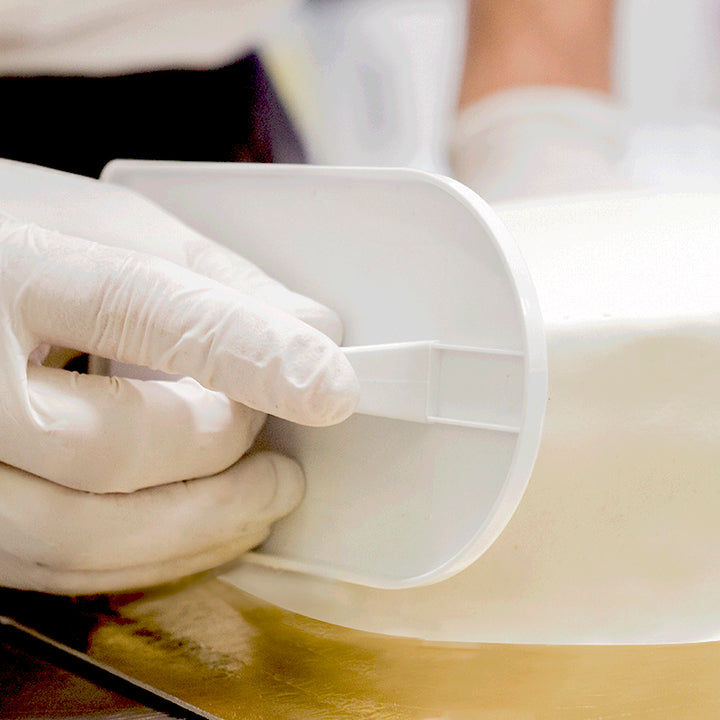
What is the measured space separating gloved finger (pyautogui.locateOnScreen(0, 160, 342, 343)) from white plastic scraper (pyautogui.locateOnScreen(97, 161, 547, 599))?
0.03 metres

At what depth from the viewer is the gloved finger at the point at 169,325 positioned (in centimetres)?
41

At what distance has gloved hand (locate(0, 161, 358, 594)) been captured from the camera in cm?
42

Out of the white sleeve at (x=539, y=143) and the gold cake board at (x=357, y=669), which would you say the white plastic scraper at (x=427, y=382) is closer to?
the gold cake board at (x=357, y=669)

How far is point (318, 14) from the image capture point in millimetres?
907

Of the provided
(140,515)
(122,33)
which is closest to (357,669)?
(140,515)

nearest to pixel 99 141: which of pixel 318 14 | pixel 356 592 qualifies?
pixel 318 14

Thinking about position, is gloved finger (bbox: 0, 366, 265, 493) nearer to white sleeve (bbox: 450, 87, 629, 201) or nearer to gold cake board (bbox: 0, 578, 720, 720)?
gold cake board (bbox: 0, 578, 720, 720)

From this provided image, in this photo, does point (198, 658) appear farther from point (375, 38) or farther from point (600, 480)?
point (375, 38)

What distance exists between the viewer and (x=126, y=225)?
1.71ft

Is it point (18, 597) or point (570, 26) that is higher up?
point (570, 26)

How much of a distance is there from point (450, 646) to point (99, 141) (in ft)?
1.75

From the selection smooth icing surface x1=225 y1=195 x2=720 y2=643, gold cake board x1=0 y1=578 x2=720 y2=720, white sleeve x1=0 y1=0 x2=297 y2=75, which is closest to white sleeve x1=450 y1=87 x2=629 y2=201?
white sleeve x1=0 y1=0 x2=297 y2=75

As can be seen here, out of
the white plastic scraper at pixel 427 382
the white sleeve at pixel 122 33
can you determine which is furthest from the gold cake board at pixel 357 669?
the white sleeve at pixel 122 33

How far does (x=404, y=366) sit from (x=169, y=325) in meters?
0.13
